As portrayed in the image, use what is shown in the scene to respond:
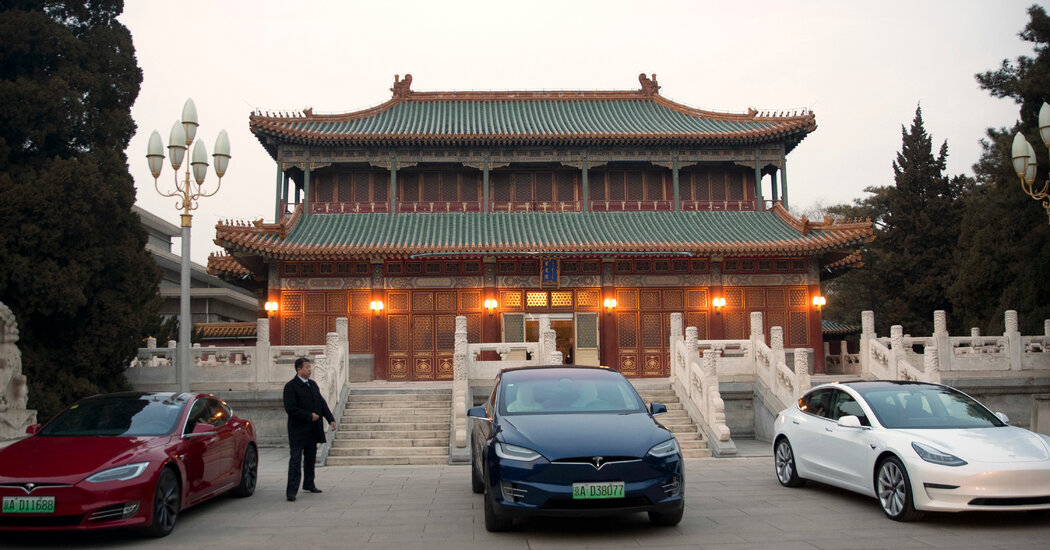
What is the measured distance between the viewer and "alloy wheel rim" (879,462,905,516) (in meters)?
7.98

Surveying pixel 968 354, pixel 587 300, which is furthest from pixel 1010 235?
pixel 587 300

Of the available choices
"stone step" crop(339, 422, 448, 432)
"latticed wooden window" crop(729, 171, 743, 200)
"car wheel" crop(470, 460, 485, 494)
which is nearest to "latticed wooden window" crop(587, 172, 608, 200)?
"latticed wooden window" crop(729, 171, 743, 200)

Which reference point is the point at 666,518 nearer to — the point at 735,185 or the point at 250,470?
the point at 250,470

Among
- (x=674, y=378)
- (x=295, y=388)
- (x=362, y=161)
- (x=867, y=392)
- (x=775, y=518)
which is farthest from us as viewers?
(x=362, y=161)

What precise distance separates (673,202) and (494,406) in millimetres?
18300

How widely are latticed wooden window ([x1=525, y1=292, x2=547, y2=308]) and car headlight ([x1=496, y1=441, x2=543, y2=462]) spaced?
16389 millimetres

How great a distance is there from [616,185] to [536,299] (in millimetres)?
5194

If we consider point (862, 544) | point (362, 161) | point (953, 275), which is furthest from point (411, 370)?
point (953, 275)

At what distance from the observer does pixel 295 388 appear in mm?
9969

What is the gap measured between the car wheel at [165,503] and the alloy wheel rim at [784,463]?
7.30 meters

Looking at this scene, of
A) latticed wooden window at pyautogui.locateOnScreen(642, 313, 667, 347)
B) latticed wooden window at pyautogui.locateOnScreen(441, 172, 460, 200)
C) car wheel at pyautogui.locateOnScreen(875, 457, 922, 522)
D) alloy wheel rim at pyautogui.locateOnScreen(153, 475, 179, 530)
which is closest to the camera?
alloy wheel rim at pyautogui.locateOnScreen(153, 475, 179, 530)

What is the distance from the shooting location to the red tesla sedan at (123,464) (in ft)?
23.5

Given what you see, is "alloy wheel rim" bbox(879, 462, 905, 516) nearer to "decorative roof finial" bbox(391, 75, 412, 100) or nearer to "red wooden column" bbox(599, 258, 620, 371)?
"red wooden column" bbox(599, 258, 620, 371)

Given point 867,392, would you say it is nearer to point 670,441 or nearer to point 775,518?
point 775,518
